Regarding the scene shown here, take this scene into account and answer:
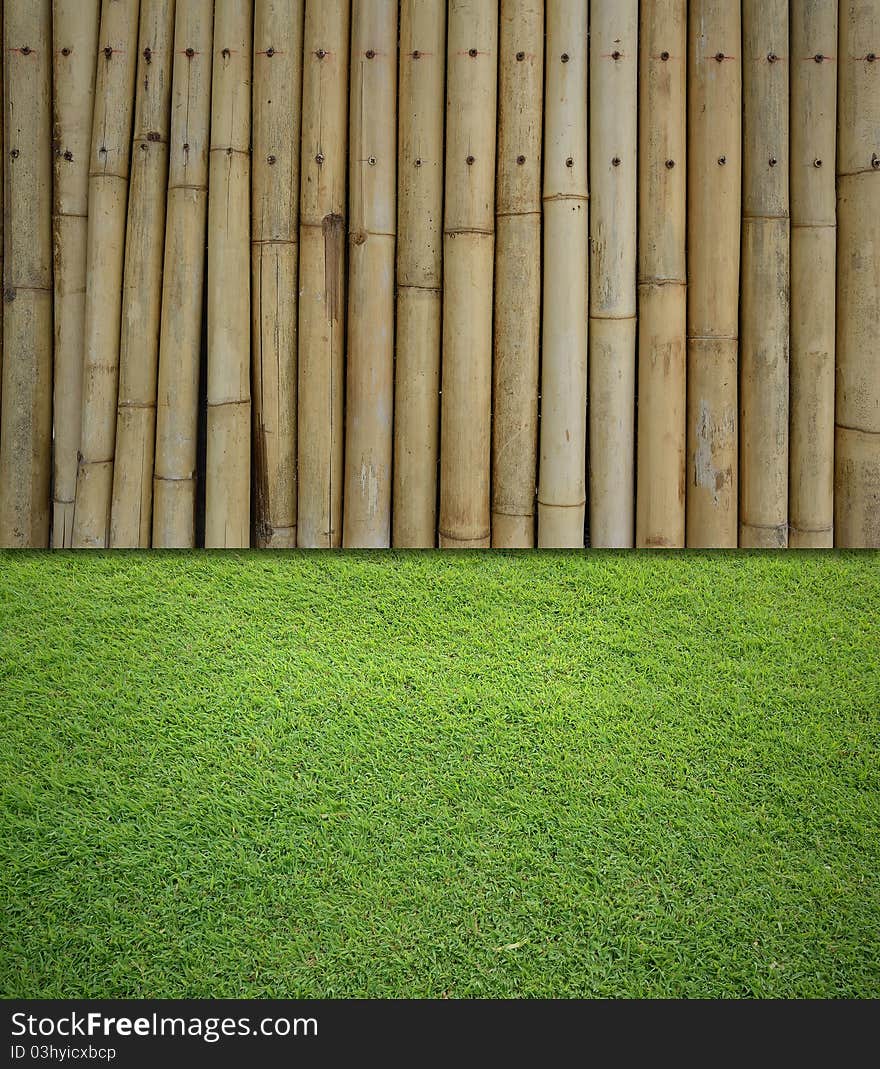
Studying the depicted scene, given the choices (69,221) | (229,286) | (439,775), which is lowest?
(439,775)

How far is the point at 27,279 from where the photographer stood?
179 centimetres

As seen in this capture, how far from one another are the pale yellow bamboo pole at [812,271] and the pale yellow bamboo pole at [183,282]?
1.10 m

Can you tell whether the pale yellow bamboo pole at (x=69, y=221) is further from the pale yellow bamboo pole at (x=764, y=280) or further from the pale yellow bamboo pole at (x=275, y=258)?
the pale yellow bamboo pole at (x=764, y=280)

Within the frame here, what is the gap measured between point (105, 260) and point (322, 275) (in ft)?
1.33

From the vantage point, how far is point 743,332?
1.81 m

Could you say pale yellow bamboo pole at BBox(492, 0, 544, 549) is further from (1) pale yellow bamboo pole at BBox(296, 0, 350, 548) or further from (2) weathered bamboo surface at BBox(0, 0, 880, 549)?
(1) pale yellow bamboo pole at BBox(296, 0, 350, 548)

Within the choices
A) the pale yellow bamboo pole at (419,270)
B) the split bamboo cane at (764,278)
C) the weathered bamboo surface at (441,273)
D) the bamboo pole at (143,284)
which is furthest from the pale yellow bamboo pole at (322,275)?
the split bamboo cane at (764,278)

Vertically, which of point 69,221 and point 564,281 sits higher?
point 69,221

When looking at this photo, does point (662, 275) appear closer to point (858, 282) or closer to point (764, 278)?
point (764, 278)

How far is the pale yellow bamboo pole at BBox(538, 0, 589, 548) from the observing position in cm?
176

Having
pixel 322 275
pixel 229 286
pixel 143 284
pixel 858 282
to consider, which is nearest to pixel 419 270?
pixel 322 275

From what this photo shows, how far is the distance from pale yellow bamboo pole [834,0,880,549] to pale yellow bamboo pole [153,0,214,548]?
1.18 metres

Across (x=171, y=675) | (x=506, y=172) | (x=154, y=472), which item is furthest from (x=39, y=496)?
(x=506, y=172)

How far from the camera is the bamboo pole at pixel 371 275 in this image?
1769 millimetres
